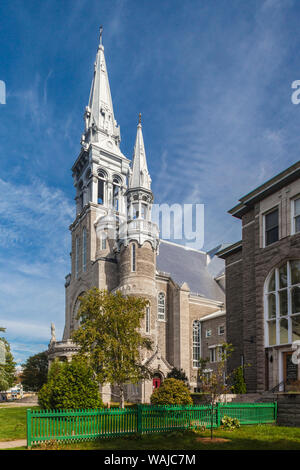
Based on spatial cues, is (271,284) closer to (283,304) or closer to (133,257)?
(283,304)

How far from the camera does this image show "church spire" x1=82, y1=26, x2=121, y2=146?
58906 mm

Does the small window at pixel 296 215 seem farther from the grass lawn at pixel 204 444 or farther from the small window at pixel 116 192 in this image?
the small window at pixel 116 192

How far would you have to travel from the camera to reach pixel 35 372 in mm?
52812

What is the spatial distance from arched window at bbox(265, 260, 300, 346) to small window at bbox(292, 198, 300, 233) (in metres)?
1.80

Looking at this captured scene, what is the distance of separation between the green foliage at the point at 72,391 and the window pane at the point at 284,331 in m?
10.1

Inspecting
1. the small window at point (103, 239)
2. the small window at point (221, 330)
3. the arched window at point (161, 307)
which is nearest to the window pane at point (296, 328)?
the small window at point (221, 330)

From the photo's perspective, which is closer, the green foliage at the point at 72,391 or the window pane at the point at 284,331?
the green foliage at the point at 72,391

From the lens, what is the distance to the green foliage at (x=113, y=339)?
2245 centimetres

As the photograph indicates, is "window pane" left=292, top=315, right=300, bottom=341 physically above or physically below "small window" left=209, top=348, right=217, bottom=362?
above

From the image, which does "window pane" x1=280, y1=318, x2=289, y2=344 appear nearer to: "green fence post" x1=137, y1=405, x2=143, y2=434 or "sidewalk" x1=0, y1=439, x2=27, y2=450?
"green fence post" x1=137, y1=405, x2=143, y2=434

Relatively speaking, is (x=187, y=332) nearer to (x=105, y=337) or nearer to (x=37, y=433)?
(x=105, y=337)

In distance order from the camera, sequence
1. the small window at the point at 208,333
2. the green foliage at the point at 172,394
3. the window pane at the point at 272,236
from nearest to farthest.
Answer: the green foliage at the point at 172,394 → the window pane at the point at 272,236 → the small window at the point at 208,333

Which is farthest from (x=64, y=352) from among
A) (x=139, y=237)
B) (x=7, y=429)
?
(x=7, y=429)

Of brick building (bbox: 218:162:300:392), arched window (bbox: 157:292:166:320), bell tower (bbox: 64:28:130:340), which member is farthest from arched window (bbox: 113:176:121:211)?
brick building (bbox: 218:162:300:392)
